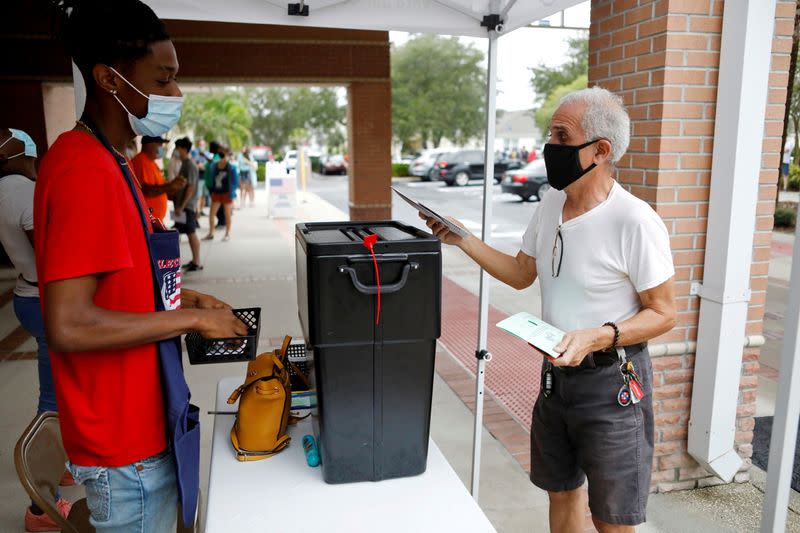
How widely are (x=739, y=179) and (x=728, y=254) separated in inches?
13.6

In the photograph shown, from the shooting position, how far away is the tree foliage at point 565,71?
4062 centimetres

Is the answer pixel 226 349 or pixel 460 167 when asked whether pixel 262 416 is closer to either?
pixel 226 349

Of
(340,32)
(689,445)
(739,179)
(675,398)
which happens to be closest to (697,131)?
(739,179)

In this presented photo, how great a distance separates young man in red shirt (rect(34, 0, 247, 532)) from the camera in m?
1.26

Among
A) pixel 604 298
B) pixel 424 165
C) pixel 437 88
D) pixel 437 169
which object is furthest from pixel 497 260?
pixel 437 88

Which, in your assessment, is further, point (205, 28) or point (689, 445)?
point (205, 28)

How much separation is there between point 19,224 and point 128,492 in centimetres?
182

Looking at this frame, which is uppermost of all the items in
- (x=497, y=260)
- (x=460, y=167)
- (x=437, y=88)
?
(x=437, y=88)

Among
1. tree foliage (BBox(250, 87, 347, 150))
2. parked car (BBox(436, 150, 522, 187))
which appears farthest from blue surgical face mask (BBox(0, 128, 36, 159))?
tree foliage (BBox(250, 87, 347, 150))

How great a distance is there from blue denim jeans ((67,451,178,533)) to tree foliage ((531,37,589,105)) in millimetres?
42024

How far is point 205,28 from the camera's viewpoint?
997 cm

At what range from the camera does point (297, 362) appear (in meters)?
2.21

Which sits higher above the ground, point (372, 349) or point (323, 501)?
point (372, 349)

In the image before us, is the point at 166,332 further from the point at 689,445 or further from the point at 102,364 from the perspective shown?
the point at 689,445
